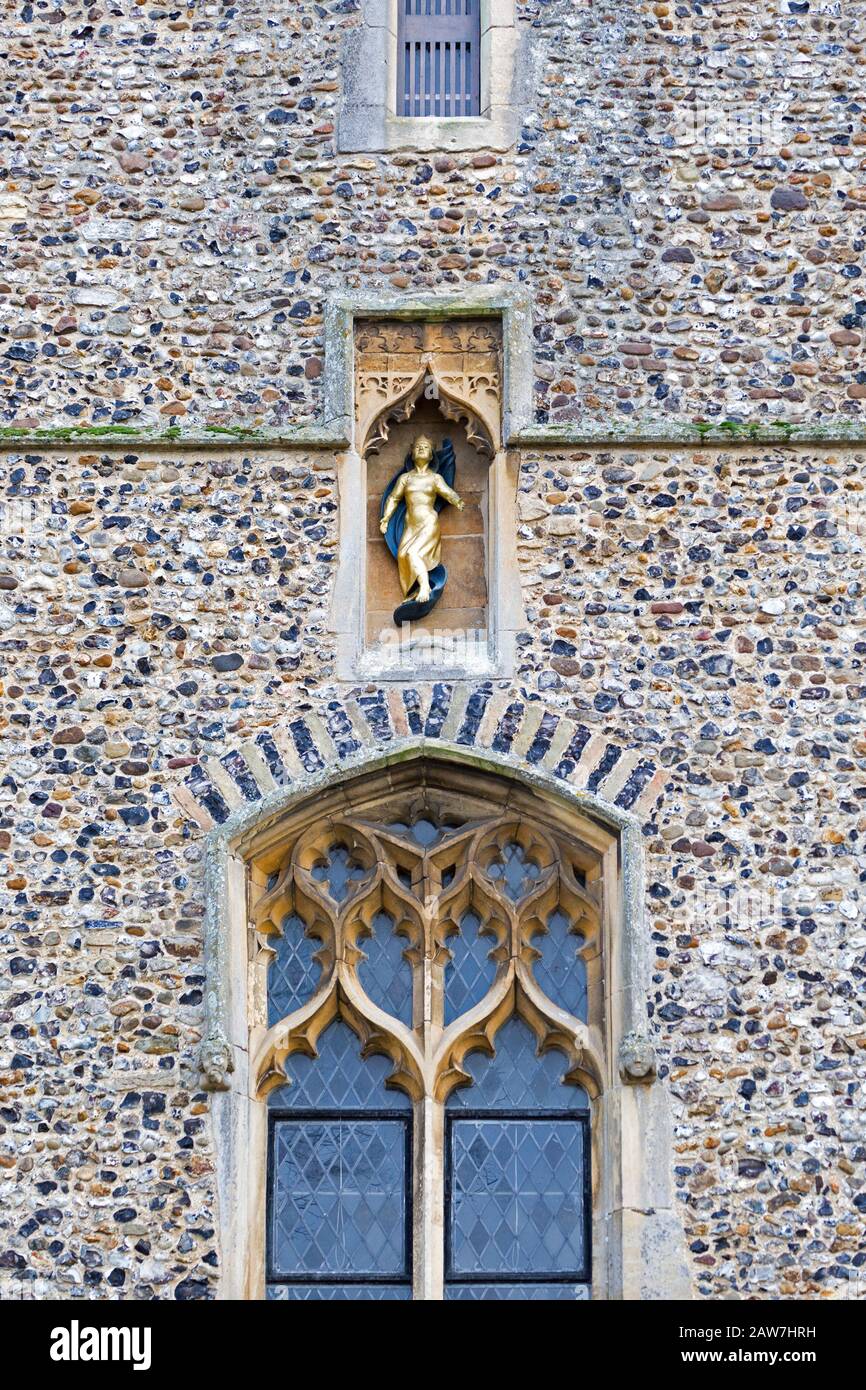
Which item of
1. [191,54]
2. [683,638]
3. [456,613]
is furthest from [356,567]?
[191,54]

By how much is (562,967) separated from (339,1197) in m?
1.44

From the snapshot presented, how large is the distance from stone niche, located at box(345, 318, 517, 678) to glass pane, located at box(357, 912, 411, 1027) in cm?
119

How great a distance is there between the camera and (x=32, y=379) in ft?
52.4

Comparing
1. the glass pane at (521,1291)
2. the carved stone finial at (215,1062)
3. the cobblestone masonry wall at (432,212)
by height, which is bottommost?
the glass pane at (521,1291)

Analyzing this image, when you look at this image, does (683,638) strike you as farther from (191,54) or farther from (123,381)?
(191,54)

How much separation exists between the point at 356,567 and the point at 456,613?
53cm

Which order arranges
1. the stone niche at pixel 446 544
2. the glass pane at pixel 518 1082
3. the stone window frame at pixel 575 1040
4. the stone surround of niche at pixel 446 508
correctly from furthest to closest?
the stone niche at pixel 446 544 < the stone surround of niche at pixel 446 508 < the glass pane at pixel 518 1082 < the stone window frame at pixel 575 1040

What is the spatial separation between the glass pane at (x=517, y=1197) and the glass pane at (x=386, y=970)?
60 centimetres

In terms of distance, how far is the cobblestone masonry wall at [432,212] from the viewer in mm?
15922

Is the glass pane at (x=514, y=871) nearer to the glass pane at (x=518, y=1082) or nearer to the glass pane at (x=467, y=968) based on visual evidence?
the glass pane at (x=467, y=968)

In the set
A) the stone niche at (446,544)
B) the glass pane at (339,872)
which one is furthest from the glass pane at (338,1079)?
the stone niche at (446,544)

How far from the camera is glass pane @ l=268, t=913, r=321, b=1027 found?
49.3ft

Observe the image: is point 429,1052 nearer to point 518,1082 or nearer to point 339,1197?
point 518,1082

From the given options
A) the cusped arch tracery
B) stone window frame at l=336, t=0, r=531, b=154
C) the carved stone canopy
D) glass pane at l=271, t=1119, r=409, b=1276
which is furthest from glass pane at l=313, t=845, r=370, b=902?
stone window frame at l=336, t=0, r=531, b=154
